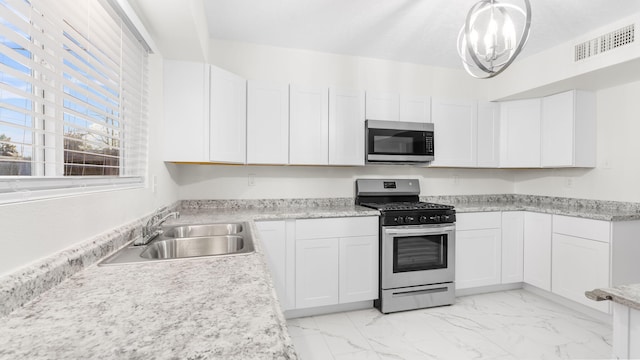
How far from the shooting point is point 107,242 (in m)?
Answer: 1.21

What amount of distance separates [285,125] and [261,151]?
326 mm

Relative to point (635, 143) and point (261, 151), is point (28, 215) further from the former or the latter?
point (635, 143)

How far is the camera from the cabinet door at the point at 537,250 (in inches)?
112

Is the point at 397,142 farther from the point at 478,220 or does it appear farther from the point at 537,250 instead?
the point at 537,250

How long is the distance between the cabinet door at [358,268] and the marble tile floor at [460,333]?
7.0 inches

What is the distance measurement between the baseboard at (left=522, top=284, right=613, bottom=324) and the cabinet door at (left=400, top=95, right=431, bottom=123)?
2038mm

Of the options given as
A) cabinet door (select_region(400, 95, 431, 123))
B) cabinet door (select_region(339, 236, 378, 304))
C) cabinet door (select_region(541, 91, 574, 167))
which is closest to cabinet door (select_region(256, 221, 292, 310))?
cabinet door (select_region(339, 236, 378, 304))

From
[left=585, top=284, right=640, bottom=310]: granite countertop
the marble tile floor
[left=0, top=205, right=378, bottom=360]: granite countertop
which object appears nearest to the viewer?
[left=0, top=205, right=378, bottom=360]: granite countertop

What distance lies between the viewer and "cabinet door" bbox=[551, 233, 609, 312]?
243 cm

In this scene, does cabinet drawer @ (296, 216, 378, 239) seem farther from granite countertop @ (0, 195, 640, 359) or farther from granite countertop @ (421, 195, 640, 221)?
granite countertop @ (0, 195, 640, 359)

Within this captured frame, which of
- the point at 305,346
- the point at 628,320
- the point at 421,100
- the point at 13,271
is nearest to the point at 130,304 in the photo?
the point at 13,271

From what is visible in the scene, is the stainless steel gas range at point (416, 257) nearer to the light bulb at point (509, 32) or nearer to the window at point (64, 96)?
the light bulb at point (509, 32)

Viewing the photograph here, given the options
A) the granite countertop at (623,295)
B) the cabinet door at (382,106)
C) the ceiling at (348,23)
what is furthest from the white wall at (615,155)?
the granite countertop at (623,295)

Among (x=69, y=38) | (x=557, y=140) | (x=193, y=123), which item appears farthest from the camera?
(x=557, y=140)
